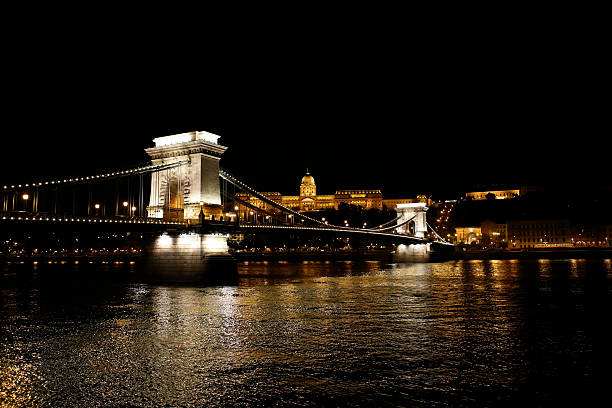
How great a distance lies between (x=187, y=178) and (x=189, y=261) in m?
6.10

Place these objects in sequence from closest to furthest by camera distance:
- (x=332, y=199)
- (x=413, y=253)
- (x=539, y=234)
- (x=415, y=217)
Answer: (x=413, y=253)
(x=415, y=217)
(x=539, y=234)
(x=332, y=199)

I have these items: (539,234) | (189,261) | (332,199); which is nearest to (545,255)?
(539,234)

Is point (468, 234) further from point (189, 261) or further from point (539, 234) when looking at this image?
point (189, 261)

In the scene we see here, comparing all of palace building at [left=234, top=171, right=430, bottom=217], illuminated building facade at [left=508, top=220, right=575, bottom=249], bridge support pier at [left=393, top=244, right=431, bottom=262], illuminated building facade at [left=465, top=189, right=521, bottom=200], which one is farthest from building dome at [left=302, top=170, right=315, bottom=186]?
bridge support pier at [left=393, top=244, right=431, bottom=262]

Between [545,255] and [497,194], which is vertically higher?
[497,194]

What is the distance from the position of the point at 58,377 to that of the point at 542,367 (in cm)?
942

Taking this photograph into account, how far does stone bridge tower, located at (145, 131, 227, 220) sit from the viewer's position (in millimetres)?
36062

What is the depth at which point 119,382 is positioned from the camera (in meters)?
9.83

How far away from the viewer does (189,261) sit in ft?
110

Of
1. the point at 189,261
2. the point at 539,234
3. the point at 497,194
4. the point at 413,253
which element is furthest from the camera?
the point at 497,194

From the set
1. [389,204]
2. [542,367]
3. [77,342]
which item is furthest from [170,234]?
[389,204]

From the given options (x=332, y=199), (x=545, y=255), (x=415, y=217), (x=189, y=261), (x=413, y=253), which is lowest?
(x=545, y=255)

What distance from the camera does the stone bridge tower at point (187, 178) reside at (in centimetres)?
3606

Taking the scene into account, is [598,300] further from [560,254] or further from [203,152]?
[560,254]
